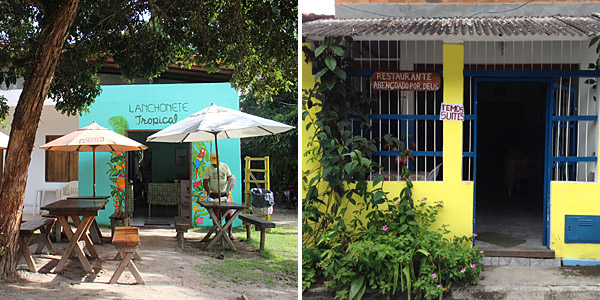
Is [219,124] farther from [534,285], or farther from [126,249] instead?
[534,285]

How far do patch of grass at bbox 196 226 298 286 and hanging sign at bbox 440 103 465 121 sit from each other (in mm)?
2878

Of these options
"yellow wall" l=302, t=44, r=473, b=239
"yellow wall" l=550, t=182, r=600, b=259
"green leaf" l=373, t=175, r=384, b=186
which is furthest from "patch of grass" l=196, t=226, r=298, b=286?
"yellow wall" l=550, t=182, r=600, b=259

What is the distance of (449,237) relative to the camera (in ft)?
20.2

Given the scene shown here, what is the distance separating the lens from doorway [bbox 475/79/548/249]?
707 centimetres

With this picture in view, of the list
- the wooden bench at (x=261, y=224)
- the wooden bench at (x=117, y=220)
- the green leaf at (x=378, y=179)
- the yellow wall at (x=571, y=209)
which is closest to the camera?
the green leaf at (x=378, y=179)

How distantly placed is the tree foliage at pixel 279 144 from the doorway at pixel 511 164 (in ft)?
16.1

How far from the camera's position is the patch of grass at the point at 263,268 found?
7.20 m

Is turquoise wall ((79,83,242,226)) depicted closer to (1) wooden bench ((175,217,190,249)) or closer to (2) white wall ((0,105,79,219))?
(2) white wall ((0,105,79,219))

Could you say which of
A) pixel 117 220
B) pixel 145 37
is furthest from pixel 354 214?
pixel 117 220

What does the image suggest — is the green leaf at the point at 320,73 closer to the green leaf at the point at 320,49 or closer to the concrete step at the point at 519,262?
the green leaf at the point at 320,49

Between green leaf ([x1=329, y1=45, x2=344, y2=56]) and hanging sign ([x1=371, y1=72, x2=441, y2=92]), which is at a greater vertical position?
green leaf ([x1=329, y1=45, x2=344, y2=56])

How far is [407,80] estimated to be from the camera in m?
6.12

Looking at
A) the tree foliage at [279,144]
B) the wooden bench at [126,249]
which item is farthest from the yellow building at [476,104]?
the tree foliage at [279,144]

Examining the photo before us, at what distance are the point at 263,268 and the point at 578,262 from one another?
3.96 metres
